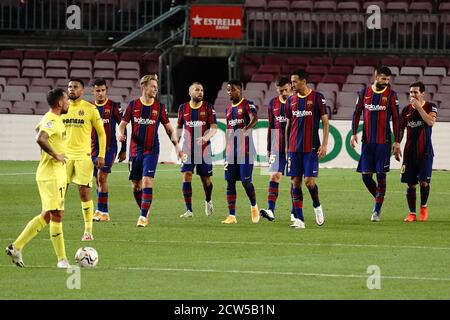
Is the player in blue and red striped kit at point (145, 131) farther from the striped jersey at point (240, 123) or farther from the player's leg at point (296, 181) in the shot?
the player's leg at point (296, 181)

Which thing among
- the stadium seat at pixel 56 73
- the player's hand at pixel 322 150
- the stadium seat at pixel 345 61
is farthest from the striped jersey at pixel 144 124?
the stadium seat at pixel 345 61

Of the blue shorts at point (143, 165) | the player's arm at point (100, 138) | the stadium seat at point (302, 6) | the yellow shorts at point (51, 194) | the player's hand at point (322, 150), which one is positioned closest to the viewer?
the yellow shorts at point (51, 194)

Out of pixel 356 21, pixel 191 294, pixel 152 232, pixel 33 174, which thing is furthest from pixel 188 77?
pixel 191 294

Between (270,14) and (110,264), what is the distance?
924 inches

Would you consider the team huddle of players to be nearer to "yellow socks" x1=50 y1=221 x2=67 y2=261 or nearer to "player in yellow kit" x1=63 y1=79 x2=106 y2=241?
"player in yellow kit" x1=63 y1=79 x2=106 y2=241

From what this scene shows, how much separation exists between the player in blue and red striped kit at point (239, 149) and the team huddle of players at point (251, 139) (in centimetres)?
2

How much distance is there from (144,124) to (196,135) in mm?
1437

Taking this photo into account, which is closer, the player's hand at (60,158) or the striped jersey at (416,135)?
the player's hand at (60,158)

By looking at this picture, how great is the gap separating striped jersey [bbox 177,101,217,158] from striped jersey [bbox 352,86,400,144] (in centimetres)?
237

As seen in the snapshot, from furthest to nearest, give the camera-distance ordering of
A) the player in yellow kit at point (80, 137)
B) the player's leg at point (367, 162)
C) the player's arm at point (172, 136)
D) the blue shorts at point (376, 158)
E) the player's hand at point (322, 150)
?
1. the player's leg at point (367, 162)
2. the blue shorts at point (376, 158)
3. the player's arm at point (172, 136)
4. the player's hand at point (322, 150)
5. the player in yellow kit at point (80, 137)

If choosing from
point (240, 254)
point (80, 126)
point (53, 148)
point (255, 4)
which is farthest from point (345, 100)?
point (53, 148)

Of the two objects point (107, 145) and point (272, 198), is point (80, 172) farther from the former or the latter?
point (272, 198)

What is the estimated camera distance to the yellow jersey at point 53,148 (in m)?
13.4

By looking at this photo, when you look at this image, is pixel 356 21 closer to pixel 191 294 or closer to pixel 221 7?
pixel 221 7
